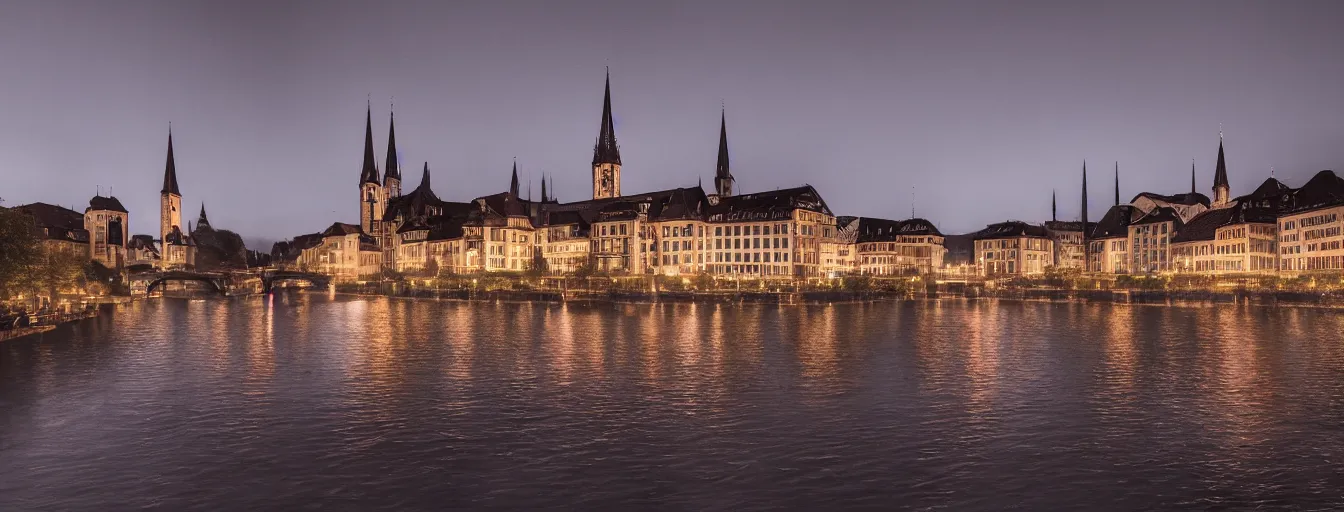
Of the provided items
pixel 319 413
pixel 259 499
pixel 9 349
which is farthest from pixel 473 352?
pixel 259 499

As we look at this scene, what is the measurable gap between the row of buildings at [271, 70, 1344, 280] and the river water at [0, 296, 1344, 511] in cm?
8261

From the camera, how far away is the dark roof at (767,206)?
137 metres

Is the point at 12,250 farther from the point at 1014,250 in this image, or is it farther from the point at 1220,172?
the point at 1220,172

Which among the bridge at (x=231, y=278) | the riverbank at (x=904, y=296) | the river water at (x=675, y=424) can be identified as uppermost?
the bridge at (x=231, y=278)

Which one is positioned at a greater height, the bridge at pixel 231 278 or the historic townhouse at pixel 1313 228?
the historic townhouse at pixel 1313 228

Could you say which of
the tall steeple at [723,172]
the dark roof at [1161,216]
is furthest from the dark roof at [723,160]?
the dark roof at [1161,216]

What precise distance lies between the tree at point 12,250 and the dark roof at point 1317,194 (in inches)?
5650

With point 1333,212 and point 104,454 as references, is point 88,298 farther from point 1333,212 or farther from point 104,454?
point 1333,212

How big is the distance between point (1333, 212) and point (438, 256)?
151 m

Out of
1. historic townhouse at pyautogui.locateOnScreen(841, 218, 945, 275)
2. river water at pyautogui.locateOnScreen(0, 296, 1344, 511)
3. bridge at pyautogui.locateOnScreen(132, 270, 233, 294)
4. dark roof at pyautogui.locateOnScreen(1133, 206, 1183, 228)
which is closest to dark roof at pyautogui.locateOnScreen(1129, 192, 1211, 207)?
dark roof at pyautogui.locateOnScreen(1133, 206, 1183, 228)

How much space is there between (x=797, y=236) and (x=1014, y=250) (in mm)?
68351

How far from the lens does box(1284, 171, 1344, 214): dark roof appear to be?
4631 inches

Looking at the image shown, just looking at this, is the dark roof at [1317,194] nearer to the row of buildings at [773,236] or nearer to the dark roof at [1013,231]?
the row of buildings at [773,236]

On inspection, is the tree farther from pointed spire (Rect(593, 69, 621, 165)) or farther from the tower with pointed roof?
Result: the tower with pointed roof
